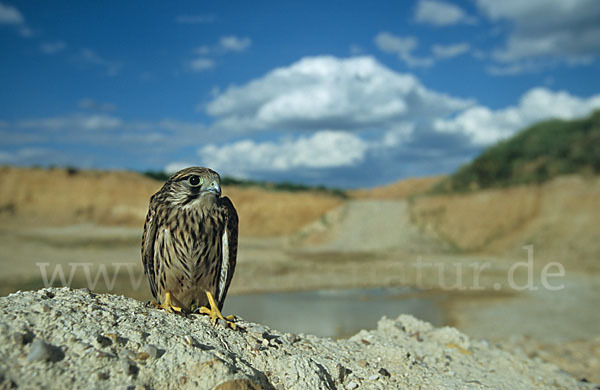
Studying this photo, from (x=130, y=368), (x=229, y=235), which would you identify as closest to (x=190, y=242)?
(x=229, y=235)

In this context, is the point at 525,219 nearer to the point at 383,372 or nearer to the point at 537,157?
the point at 537,157

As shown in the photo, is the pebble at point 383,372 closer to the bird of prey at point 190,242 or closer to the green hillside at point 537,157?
the bird of prey at point 190,242

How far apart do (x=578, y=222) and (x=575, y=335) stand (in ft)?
50.7

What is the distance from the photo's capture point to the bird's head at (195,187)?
3.38m

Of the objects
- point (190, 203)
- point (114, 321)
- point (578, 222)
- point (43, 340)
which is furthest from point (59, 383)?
point (578, 222)

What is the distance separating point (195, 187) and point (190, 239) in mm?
384

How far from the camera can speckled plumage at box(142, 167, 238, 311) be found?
11.2 feet

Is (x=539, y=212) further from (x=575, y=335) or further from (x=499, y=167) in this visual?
(x=575, y=335)

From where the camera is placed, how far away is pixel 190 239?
3449 mm

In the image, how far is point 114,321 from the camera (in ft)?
9.71

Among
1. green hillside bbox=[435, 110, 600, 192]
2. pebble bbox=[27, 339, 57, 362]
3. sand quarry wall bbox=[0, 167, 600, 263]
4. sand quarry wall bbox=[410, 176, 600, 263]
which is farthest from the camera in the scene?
green hillside bbox=[435, 110, 600, 192]

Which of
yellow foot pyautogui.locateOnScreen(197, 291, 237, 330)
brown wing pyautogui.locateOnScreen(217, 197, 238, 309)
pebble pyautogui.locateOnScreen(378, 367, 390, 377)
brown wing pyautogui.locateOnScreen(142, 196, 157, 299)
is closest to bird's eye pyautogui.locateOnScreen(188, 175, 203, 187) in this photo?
brown wing pyautogui.locateOnScreen(217, 197, 238, 309)

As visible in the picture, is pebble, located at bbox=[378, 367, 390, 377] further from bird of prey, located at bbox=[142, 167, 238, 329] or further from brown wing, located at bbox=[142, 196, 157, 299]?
brown wing, located at bbox=[142, 196, 157, 299]

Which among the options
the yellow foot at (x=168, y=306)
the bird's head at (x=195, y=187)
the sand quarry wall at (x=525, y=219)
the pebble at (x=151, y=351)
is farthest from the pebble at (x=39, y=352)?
the sand quarry wall at (x=525, y=219)
